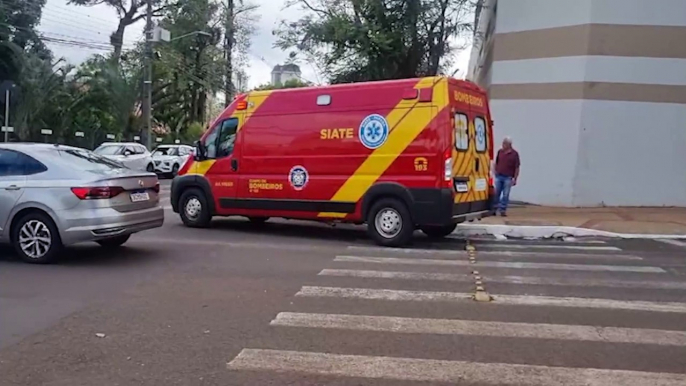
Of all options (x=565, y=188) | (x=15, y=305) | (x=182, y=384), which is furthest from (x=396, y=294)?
(x=565, y=188)

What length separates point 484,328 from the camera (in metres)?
5.87

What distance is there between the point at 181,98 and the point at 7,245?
40.2 meters

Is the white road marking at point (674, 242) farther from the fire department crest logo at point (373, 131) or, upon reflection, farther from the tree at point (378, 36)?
the tree at point (378, 36)

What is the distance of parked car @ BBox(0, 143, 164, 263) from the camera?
335 inches

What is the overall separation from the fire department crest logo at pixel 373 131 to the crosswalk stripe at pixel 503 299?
151 inches

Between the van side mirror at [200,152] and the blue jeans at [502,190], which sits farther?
the blue jeans at [502,190]

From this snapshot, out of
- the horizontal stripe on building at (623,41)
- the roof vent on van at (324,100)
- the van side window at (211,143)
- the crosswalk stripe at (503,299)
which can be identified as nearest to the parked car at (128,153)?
the van side window at (211,143)

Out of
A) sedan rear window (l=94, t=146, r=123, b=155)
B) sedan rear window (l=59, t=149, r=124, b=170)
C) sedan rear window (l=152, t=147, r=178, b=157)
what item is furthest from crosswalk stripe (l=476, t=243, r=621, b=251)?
sedan rear window (l=152, t=147, r=178, b=157)

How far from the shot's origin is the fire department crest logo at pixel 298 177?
1154cm

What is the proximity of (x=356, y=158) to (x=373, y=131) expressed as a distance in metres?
0.53

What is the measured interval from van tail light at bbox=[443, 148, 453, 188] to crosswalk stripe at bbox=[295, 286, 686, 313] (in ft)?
10.5

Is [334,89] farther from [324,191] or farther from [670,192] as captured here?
[670,192]

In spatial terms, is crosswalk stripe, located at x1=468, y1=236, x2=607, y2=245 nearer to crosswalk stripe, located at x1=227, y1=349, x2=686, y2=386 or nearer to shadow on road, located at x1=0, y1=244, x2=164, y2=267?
shadow on road, located at x1=0, y1=244, x2=164, y2=267

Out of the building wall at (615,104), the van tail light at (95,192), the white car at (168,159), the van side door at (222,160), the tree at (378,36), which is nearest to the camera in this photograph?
the van tail light at (95,192)
